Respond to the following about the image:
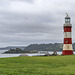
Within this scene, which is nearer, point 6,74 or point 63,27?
point 6,74

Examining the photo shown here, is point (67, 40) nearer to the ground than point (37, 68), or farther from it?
farther from it

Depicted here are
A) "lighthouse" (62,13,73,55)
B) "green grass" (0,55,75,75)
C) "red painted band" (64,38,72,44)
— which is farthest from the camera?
"red painted band" (64,38,72,44)

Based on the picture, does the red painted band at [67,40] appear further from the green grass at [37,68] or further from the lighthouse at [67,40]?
the green grass at [37,68]

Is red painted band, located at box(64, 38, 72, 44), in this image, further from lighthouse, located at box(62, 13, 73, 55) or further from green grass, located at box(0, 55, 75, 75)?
green grass, located at box(0, 55, 75, 75)

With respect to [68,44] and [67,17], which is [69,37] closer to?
[68,44]

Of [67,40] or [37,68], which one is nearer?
[37,68]

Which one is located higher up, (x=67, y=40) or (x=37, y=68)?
(x=67, y=40)

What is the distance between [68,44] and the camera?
44281mm

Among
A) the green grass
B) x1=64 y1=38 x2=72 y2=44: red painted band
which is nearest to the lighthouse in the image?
x1=64 y1=38 x2=72 y2=44: red painted band

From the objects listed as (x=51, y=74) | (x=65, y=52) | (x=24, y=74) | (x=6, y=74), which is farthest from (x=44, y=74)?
(x=65, y=52)

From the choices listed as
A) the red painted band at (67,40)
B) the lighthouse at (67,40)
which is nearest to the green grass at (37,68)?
the lighthouse at (67,40)

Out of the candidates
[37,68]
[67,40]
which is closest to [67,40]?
[67,40]

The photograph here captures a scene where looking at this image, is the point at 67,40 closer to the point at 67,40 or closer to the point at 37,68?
the point at 67,40

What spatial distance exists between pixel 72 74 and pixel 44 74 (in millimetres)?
2350
